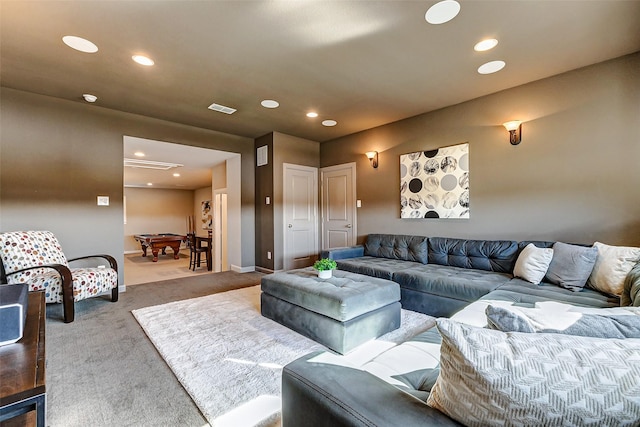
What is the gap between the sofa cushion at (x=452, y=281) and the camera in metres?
2.71

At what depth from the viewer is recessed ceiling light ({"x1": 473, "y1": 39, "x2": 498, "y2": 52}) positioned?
248 centimetres

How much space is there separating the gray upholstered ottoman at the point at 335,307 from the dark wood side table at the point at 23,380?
167cm

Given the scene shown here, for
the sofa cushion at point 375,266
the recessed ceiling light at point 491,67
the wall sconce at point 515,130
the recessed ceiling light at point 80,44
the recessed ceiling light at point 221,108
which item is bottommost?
the sofa cushion at point 375,266

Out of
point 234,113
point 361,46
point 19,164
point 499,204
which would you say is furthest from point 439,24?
point 19,164

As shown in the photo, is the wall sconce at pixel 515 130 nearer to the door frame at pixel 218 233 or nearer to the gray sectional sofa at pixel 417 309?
the gray sectional sofa at pixel 417 309

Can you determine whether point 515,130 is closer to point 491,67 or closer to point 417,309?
point 491,67

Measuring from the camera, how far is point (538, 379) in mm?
617

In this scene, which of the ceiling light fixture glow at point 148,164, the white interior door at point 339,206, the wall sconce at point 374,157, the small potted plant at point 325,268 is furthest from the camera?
the ceiling light fixture glow at point 148,164

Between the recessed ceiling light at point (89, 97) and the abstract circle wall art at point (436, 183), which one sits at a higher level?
the recessed ceiling light at point (89, 97)

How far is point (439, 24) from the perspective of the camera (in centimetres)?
226

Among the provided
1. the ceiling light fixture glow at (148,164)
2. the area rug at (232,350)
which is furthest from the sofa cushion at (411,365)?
the ceiling light fixture glow at (148,164)

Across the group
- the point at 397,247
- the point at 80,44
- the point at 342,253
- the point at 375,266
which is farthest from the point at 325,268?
the point at 80,44

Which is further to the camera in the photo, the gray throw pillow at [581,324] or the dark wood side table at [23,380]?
the dark wood side table at [23,380]

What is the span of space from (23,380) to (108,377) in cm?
104
